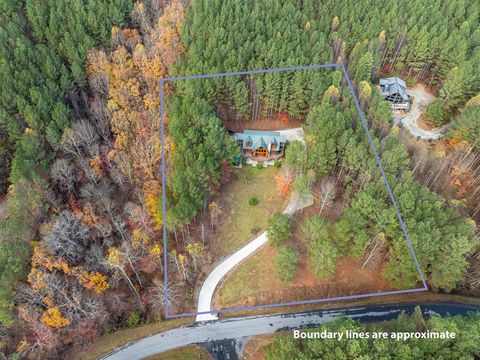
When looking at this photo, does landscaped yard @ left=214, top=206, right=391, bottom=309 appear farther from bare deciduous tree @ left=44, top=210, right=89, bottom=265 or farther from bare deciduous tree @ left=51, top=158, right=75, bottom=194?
bare deciduous tree @ left=51, top=158, right=75, bottom=194

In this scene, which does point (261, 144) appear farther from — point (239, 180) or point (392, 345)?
point (392, 345)

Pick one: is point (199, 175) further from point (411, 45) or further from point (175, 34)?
point (411, 45)

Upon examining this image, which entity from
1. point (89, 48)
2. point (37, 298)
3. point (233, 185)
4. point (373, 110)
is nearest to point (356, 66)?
point (373, 110)

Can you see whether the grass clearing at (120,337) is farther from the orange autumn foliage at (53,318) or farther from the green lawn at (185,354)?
the orange autumn foliage at (53,318)

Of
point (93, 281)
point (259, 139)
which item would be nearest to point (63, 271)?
point (93, 281)

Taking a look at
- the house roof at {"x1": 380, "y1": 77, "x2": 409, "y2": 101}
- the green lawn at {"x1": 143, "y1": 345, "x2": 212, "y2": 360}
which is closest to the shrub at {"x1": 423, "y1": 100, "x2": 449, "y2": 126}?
the house roof at {"x1": 380, "y1": 77, "x2": 409, "y2": 101}

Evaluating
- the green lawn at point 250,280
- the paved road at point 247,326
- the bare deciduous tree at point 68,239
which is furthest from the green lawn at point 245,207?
the bare deciduous tree at point 68,239
